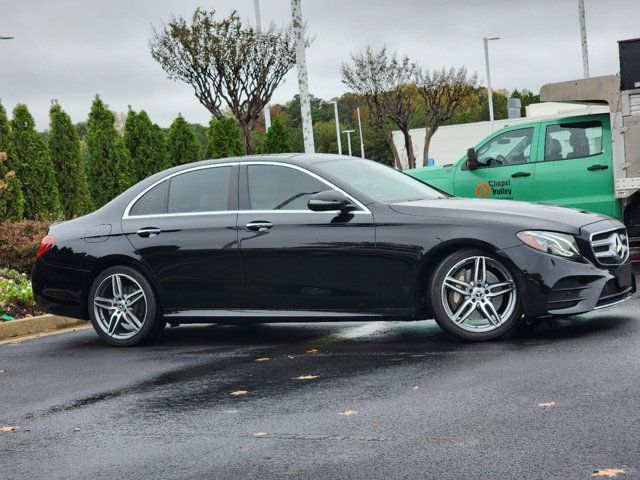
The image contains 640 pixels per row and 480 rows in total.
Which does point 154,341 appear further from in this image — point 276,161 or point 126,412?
point 126,412

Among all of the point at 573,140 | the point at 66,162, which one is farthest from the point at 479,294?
the point at 66,162

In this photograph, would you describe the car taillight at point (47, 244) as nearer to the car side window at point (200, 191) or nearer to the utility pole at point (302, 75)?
the car side window at point (200, 191)

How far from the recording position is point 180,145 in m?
28.8

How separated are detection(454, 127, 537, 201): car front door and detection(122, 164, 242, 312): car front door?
20.6 ft

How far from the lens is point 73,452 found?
18.9ft

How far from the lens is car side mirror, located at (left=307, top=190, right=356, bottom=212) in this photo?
857cm

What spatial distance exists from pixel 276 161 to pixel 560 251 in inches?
104

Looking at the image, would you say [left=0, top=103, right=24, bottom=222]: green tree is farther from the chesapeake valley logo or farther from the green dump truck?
the green dump truck

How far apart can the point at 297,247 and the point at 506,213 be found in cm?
175

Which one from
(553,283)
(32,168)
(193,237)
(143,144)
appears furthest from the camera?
(143,144)

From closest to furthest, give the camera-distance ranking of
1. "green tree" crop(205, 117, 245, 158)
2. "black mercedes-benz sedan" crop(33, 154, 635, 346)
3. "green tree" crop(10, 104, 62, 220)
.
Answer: "black mercedes-benz sedan" crop(33, 154, 635, 346), "green tree" crop(10, 104, 62, 220), "green tree" crop(205, 117, 245, 158)

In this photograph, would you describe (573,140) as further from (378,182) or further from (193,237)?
(193,237)

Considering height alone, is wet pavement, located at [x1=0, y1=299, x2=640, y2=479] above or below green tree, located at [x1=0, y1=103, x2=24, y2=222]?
below

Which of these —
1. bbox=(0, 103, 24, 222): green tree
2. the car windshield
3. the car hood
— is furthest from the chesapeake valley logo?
bbox=(0, 103, 24, 222): green tree
